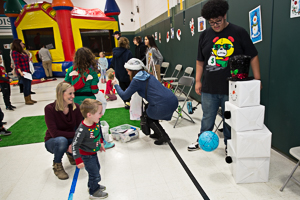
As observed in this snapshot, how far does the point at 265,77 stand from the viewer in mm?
2721

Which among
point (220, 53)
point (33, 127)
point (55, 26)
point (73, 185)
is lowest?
point (73, 185)

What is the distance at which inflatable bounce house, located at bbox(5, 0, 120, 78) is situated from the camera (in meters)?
9.47

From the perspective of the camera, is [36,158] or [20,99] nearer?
[36,158]

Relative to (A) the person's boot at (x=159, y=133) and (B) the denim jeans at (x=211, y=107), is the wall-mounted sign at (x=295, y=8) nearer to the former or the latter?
(B) the denim jeans at (x=211, y=107)

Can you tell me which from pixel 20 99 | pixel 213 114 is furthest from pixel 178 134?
pixel 20 99

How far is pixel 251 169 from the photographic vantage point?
2035 millimetres

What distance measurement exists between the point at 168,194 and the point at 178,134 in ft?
4.78

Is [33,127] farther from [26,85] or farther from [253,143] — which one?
[253,143]

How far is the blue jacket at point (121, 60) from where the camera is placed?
4266 mm

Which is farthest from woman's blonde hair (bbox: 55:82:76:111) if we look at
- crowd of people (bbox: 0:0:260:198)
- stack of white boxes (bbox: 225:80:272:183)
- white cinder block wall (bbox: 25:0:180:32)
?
white cinder block wall (bbox: 25:0:180:32)

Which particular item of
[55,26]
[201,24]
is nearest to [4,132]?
A: [201,24]

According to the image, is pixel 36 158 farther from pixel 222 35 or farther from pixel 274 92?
pixel 274 92

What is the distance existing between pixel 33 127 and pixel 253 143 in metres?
3.82

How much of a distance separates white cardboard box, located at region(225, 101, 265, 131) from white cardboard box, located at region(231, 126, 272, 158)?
0.15ft
